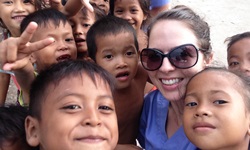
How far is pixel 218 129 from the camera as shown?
1896 mm

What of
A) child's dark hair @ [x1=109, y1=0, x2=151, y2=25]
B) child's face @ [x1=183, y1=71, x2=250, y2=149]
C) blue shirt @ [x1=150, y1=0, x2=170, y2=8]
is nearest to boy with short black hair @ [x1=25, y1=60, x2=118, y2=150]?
child's face @ [x1=183, y1=71, x2=250, y2=149]

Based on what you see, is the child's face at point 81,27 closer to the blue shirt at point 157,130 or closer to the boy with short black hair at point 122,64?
the boy with short black hair at point 122,64

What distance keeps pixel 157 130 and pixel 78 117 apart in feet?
2.56

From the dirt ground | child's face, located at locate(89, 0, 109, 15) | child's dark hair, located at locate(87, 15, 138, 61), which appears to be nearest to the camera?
child's dark hair, located at locate(87, 15, 138, 61)

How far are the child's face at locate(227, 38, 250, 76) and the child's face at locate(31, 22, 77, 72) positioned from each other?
123cm

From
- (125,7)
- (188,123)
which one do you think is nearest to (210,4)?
(125,7)

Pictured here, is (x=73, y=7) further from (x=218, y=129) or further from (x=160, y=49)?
(x=218, y=129)

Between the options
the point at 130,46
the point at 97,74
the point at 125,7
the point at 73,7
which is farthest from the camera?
the point at 125,7

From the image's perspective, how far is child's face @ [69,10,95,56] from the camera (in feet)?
10.6

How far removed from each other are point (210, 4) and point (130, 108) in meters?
5.89

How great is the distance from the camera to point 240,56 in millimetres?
2807

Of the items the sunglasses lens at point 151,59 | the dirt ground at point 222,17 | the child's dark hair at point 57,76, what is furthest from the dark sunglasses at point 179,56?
the dirt ground at point 222,17

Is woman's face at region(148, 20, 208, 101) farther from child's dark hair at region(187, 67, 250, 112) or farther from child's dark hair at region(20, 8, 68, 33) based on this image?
child's dark hair at region(20, 8, 68, 33)

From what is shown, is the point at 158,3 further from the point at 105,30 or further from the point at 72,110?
the point at 72,110
